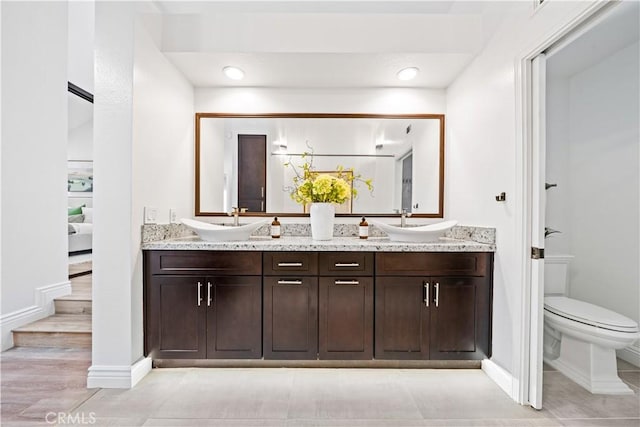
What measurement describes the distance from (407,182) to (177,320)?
2.05 metres

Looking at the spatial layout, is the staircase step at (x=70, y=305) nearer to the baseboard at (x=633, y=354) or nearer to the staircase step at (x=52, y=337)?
the staircase step at (x=52, y=337)

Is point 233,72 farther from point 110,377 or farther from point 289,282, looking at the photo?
point 110,377

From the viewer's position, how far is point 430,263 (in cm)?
214

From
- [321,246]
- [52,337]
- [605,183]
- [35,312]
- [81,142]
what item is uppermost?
[81,142]

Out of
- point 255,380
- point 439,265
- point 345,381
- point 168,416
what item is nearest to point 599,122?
point 439,265

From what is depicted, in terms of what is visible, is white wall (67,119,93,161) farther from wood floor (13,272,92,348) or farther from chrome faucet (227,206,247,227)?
chrome faucet (227,206,247,227)

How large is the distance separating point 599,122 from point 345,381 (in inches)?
108

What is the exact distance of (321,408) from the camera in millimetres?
1803

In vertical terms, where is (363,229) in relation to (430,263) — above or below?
above

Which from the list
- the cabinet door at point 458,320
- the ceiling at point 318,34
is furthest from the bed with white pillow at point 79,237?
the cabinet door at point 458,320

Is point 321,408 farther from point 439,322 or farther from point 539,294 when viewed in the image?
point 539,294

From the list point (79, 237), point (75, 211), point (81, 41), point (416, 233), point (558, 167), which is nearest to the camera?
point (416, 233)

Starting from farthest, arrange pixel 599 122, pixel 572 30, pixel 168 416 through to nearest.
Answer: pixel 599 122
pixel 168 416
pixel 572 30

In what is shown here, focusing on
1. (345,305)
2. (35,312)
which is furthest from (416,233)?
(35,312)
